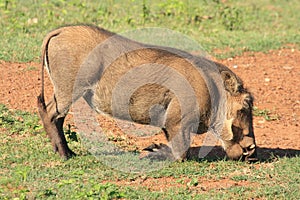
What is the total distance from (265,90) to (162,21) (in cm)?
287

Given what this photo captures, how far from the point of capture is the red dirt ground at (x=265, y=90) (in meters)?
7.31

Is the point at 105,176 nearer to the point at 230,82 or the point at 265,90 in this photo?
the point at 230,82

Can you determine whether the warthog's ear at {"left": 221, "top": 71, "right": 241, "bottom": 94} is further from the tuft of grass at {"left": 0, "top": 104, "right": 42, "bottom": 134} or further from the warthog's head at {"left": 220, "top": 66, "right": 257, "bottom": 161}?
the tuft of grass at {"left": 0, "top": 104, "right": 42, "bottom": 134}

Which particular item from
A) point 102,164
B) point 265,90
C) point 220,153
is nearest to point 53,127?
point 102,164

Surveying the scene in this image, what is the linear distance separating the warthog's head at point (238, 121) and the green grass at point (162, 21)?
3030 millimetres

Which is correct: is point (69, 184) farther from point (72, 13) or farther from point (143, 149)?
point (72, 13)

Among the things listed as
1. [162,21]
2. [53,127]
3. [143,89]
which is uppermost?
[143,89]

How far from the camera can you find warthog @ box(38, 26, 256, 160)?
20.2ft

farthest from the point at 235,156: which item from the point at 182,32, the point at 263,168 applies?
the point at 182,32

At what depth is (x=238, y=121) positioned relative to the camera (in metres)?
6.41

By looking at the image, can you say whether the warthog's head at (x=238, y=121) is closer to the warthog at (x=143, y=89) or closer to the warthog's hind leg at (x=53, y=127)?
the warthog at (x=143, y=89)

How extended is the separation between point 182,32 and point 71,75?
4.45m

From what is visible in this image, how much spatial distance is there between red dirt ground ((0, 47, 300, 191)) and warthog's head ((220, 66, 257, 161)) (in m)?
0.34

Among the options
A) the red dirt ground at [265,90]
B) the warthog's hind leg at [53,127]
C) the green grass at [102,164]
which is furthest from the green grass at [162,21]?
the warthog's hind leg at [53,127]
